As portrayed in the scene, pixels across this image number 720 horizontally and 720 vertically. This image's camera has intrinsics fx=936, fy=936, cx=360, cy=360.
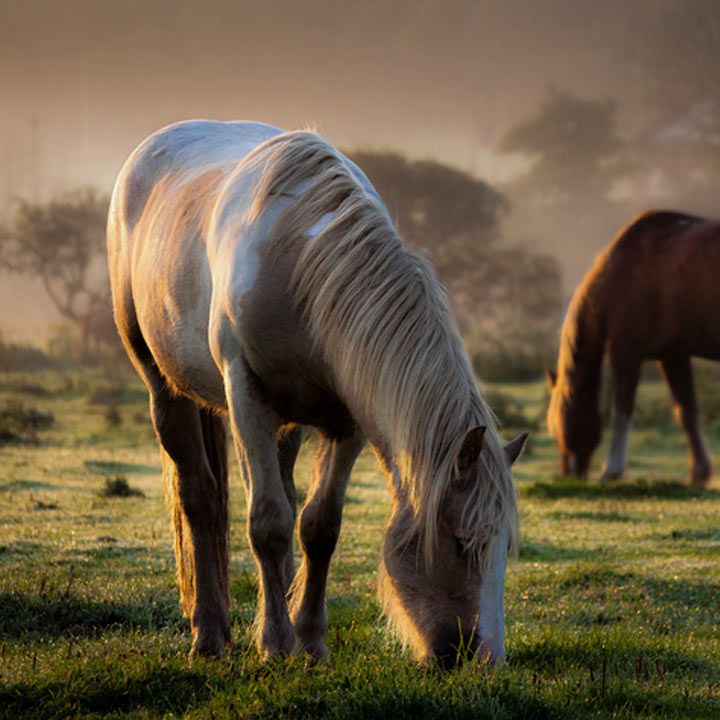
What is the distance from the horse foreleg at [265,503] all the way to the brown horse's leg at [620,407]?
8482 mm

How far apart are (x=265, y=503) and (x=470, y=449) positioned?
107 centimetres

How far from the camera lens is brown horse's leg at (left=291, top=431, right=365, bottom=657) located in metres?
4.04

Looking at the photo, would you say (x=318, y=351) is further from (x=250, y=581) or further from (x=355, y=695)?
(x=250, y=581)

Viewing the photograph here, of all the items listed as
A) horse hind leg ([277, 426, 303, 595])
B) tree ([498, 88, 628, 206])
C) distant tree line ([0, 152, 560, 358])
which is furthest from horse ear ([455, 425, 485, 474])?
tree ([498, 88, 628, 206])

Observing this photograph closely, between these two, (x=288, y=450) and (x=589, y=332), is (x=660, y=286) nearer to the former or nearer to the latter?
(x=589, y=332)

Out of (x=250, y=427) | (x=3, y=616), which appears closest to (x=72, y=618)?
(x=3, y=616)

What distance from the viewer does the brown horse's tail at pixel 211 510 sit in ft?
15.0

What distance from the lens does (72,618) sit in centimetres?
449

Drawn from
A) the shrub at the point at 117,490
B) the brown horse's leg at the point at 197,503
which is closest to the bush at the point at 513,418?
the shrub at the point at 117,490

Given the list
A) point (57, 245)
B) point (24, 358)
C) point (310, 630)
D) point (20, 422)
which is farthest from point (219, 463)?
point (57, 245)

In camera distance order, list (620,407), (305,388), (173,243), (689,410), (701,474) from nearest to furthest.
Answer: (305,388) < (173,243) < (620,407) < (701,474) < (689,410)

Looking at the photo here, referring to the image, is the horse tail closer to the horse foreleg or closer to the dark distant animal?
the dark distant animal

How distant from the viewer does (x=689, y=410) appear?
1232cm

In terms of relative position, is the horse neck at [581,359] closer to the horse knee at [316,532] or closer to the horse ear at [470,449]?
the horse knee at [316,532]
